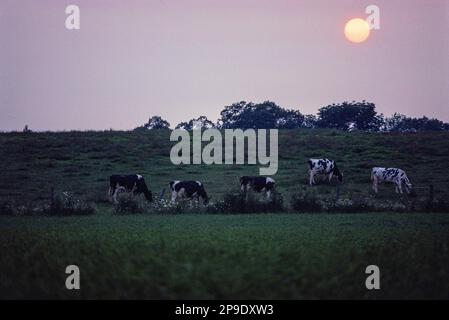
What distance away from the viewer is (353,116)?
9244 centimetres

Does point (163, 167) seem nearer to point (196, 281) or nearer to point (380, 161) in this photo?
point (380, 161)

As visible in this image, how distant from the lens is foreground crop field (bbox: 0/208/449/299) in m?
8.41

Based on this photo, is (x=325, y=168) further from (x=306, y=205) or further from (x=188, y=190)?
(x=306, y=205)

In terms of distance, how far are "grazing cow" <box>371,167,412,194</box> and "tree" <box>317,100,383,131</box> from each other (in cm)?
5489

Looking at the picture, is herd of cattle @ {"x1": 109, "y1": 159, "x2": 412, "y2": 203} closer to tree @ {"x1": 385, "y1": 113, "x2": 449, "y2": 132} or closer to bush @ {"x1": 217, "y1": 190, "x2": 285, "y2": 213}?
bush @ {"x1": 217, "y1": 190, "x2": 285, "y2": 213}

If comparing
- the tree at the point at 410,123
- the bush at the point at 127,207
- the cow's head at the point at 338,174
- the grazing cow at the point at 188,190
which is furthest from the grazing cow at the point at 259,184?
the tree at the point at 410,123

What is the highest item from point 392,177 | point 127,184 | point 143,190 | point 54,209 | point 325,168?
point 325,168

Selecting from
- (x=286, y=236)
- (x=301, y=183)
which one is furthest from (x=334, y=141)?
(x=286, y=236)

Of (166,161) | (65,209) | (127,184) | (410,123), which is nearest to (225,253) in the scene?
(65,209)

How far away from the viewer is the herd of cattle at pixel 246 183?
33.0 m

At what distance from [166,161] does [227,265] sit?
38.3 metres

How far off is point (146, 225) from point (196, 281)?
11.9 meters

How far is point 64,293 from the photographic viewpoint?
8.62 m
